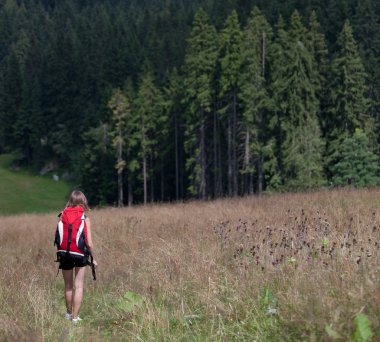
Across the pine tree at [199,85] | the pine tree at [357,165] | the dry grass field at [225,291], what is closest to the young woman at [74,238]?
the dry grass field at [225,291]

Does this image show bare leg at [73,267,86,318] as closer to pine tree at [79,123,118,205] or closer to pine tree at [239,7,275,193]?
pine tree at [239,7,275,193]

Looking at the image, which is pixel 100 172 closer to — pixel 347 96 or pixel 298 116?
pixel 298 116

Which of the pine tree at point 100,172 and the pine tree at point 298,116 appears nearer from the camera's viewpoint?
the pine tree at point 298,116

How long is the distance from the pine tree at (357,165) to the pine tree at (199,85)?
12001 mm

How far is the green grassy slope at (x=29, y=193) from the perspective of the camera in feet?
204

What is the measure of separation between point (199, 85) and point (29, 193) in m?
31.7

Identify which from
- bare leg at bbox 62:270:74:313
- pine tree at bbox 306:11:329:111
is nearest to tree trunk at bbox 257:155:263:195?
pine tree at bbox 306:11:329:111

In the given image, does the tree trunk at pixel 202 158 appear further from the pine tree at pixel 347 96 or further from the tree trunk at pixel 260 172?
the pine tree at pixel 347 96

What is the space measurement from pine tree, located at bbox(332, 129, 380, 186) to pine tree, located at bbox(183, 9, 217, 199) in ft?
39.4

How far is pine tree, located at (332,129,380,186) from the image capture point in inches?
1241

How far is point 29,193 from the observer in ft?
218

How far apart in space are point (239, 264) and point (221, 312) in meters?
1.40

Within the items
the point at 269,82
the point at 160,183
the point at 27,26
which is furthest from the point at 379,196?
the point at 27,26

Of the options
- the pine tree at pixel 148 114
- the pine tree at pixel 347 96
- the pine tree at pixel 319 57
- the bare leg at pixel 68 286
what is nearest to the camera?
the bare leg at pixel 68 286
